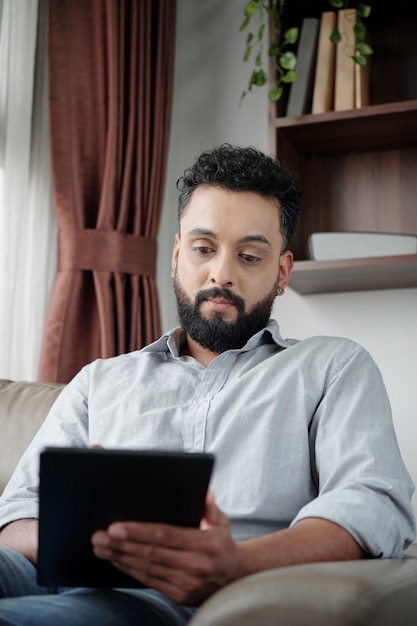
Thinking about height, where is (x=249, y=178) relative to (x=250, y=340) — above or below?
above

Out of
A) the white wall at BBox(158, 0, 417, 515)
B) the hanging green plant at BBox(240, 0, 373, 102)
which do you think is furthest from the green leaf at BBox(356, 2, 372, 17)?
the white wall at BBox(158, 0, 417, 515)

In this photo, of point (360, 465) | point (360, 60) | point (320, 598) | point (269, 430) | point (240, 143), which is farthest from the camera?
point (240, 143)

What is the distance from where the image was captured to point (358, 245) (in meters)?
2.01

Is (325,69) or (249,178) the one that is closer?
(249,178)

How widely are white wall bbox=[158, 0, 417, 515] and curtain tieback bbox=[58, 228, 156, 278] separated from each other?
1.05 feet

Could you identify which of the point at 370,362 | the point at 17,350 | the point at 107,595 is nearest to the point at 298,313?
the point at 17,350

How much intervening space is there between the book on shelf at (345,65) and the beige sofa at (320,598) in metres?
1.39

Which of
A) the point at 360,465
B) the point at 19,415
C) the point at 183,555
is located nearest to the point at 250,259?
the point at 360,465

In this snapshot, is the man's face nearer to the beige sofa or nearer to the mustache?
the mustache

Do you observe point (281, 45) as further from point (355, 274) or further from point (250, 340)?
point (250, 340)

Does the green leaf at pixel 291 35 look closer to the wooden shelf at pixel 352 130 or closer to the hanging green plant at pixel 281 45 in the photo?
the hanging green plant at pixel 281 45

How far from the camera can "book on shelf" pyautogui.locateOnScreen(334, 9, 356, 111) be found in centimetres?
208

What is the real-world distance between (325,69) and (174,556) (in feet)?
4.81

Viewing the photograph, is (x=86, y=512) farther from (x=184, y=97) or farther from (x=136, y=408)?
(x=184, y=97)
